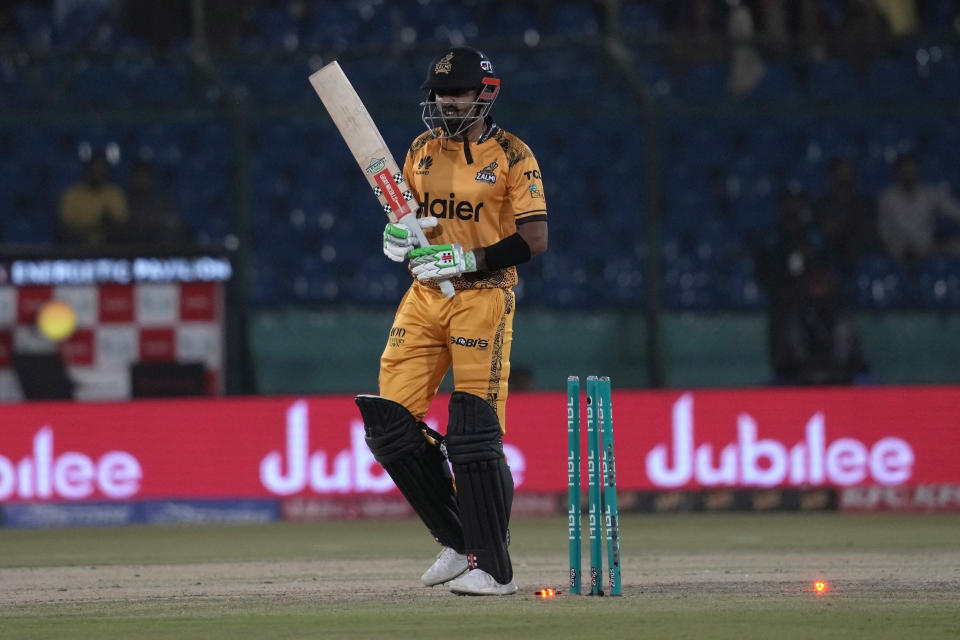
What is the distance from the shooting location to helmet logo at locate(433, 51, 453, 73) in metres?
5.75

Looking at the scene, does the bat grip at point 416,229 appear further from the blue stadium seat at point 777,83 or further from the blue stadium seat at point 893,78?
the blue stadium seat at point 893,78

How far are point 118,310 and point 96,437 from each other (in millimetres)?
1006

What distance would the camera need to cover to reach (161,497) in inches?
400

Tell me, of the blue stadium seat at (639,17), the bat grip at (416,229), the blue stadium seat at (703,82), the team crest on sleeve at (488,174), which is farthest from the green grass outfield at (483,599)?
the blue stadium seat at (639,17)

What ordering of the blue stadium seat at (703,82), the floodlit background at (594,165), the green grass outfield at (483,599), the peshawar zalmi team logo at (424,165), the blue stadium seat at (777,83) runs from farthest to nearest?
the blue stadium seat at (777,83)
the blue stadium seat at (703,82)
the floodlit background at (594,165)
the peshawar zalmi team logo at (424,165)
the green grass outfield at (483,599)

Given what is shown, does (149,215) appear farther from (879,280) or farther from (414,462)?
(414,462)

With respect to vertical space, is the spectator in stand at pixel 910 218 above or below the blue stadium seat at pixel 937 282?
above

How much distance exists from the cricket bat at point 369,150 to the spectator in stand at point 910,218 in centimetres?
666

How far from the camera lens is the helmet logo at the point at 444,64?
18.9ft

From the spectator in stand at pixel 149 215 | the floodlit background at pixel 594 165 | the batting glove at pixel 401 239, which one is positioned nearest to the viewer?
the batting glove at pixel 401 239

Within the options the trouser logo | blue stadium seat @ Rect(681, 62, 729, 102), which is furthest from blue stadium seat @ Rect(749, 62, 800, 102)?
the trouser logo

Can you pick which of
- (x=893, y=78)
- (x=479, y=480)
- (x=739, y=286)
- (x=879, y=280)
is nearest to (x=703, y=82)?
(x=893, y=78)

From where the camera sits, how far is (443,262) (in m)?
5.59

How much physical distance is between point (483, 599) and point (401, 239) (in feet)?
4.27
